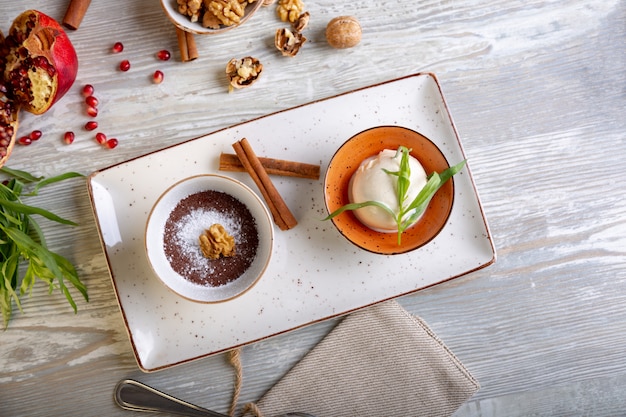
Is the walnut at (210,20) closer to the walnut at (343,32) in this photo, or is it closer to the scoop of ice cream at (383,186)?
the walnut at (343,32)

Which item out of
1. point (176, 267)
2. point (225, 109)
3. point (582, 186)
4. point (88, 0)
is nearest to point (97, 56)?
point (88, 0)

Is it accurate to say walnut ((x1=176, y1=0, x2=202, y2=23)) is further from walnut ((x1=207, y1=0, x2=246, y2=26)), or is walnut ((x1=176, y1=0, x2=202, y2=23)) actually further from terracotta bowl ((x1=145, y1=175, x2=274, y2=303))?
terracotta bowl ((x1=145, y1=175, x2=274, y2=303))

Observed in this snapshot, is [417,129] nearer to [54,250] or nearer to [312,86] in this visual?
[312,86]

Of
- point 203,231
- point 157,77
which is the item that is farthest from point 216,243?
point 157,77

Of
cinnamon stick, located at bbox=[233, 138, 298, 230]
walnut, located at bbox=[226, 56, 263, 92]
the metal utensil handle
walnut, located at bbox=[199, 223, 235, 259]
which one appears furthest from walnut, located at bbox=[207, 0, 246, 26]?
the metal utensil handle

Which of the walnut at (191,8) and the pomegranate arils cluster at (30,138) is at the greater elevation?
the walnut at (191,8)

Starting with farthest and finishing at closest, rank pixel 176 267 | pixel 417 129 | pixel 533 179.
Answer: pixel 533 179 → pixel 417 129 → pixel 176 267

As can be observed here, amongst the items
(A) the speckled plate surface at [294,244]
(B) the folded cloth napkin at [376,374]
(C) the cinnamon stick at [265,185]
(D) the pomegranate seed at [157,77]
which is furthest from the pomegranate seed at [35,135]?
(B) the folded cloth napkin at [376,374]
